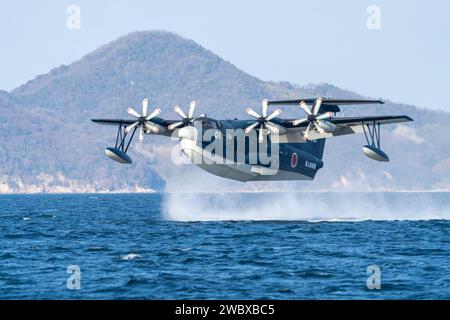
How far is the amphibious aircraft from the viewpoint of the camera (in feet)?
164

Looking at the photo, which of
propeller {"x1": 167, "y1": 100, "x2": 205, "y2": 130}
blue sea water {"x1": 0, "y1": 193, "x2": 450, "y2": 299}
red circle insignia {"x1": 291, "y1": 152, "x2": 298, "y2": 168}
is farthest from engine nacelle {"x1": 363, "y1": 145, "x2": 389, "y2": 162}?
propeller {"x1": 167, "y1": 100, "x2": 205, "y2": 130}

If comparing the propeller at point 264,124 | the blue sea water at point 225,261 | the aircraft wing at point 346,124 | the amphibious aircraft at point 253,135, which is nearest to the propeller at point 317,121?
the amphibious aircraft at point 253,135

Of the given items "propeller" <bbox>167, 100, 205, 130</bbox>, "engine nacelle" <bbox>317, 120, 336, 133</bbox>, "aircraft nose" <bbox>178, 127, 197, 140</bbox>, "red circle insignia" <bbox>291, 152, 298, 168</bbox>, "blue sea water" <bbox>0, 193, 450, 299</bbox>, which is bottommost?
"blue sea water" <bbox>0, 193, 450, 299</bbox>

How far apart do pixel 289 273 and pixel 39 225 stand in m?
33.0

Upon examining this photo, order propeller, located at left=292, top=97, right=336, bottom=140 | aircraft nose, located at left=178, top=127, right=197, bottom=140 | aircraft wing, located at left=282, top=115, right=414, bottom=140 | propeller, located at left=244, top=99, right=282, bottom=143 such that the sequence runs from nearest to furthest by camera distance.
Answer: aircraft nose, located at left=178, top=127, right=197, bottom=140
propeller, located at left=292, top=97, right=336, bottom=140
aircraft wing, located at left=282, top=115, right=414, bottom=140
propeller, located at left=244, top=99, right=282, bottom=143

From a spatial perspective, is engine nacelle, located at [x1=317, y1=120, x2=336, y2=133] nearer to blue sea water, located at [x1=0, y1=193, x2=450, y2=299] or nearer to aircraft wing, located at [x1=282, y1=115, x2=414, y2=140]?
aircraft wing, located at [x1=282, y1=115, x2=414, y2=140]

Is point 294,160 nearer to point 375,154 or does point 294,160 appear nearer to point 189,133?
point 375,154

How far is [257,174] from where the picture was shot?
55094mm

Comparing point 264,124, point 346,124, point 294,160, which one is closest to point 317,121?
point 346,124

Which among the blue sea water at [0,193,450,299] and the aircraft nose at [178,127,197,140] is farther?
the aircraft nose at [178,127,197,140]

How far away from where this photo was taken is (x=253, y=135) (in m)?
53.6

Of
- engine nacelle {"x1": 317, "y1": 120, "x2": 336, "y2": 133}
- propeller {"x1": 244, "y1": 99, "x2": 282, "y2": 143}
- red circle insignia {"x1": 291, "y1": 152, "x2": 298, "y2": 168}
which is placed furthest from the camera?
red circle insignia {"x1": 291, "y1": 152, "x2": 298, "y2": 168}
